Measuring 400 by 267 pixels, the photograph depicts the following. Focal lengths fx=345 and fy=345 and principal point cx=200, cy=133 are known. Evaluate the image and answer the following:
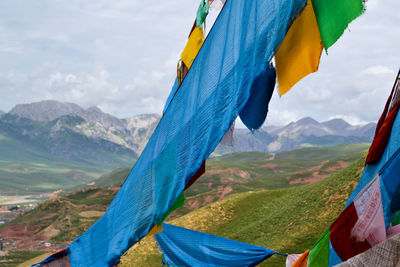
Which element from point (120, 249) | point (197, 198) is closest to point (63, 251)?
point (120, 249)

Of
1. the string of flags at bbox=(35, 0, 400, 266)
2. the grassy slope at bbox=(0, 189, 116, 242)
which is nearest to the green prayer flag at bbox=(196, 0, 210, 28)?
the string of flags at bbox=(35, 0, 400, 266)

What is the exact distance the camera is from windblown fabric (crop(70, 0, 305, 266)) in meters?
5.14

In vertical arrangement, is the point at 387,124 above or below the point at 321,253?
above

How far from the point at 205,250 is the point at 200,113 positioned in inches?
152

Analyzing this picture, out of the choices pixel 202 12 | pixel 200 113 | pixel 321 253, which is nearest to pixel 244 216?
pixel 202 12

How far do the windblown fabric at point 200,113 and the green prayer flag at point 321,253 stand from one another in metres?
2.32

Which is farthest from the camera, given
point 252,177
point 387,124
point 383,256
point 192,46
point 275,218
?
point 252,177

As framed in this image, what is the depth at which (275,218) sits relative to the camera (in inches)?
957

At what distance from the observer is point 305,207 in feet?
77.5

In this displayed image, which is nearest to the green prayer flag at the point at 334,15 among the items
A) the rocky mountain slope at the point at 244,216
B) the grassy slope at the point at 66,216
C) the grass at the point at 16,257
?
the rocky mountain slope at the point at 244,216

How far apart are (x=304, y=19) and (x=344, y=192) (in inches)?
758

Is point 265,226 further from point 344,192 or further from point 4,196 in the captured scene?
point 4,196

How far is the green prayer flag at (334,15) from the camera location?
490 centimetres

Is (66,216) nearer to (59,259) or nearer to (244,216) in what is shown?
(244,216)
